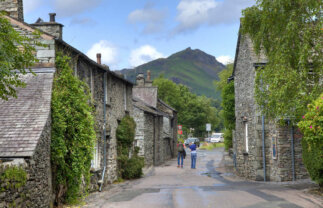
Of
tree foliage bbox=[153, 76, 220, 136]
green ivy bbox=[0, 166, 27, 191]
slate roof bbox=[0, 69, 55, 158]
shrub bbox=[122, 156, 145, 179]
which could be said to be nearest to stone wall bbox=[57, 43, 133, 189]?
shrub bbox=[122, 156, 145, 179]

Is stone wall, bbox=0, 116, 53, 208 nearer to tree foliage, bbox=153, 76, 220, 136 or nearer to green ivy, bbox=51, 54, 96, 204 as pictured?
green ivy, bbox=51, 54, 96, 204

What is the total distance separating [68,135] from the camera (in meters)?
12.1

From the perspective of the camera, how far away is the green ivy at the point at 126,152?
2158 centimetres

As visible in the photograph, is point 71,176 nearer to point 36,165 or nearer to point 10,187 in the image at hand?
point 36,165

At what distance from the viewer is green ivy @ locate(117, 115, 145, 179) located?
21.6 m

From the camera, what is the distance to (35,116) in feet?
35.2

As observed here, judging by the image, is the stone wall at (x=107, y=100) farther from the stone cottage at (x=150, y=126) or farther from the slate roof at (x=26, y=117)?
the stone cottage at (x=150, y=126)

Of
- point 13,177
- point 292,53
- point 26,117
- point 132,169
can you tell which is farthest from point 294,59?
point 132,169

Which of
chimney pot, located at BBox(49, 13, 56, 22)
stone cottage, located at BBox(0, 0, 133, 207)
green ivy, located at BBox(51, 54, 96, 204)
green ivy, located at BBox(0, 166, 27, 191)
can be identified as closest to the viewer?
green ivy, located at BBox(0, 166, 27, 191)

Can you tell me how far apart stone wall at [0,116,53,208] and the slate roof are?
0.94 feet

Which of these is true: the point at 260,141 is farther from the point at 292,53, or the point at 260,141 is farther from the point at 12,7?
the point at 12,7

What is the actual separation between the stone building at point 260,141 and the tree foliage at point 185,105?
5387 centimetres

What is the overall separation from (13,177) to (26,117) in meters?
3.00

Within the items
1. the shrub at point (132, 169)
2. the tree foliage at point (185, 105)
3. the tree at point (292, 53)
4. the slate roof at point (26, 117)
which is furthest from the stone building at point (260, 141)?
the tree foliage at point (185, 105)
